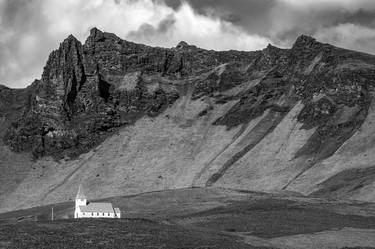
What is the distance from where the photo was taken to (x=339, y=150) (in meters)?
179

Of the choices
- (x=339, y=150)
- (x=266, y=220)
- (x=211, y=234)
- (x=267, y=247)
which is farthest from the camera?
(x=339, y=150)

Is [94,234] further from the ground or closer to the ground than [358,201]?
closer to the ground

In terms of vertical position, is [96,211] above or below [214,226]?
above

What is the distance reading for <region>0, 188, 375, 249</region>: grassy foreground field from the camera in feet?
226

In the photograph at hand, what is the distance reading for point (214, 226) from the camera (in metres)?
97.4

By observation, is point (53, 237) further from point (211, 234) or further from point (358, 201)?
point (358, 201)

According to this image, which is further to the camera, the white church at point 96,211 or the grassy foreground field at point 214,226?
the white church at point 96,211

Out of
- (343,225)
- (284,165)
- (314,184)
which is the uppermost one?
(284,165)

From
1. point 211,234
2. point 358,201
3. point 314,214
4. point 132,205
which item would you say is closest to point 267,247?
point 211,234

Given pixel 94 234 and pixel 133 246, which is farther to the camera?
pixel 94 234

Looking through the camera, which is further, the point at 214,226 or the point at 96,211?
the point at 96,211

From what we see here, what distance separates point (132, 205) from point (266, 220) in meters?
49.0

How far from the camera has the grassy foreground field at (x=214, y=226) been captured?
226 feet

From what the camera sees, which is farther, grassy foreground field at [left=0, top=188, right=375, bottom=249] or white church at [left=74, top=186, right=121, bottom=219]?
white church at [left=74, top=186, right=121, bottom=219]
